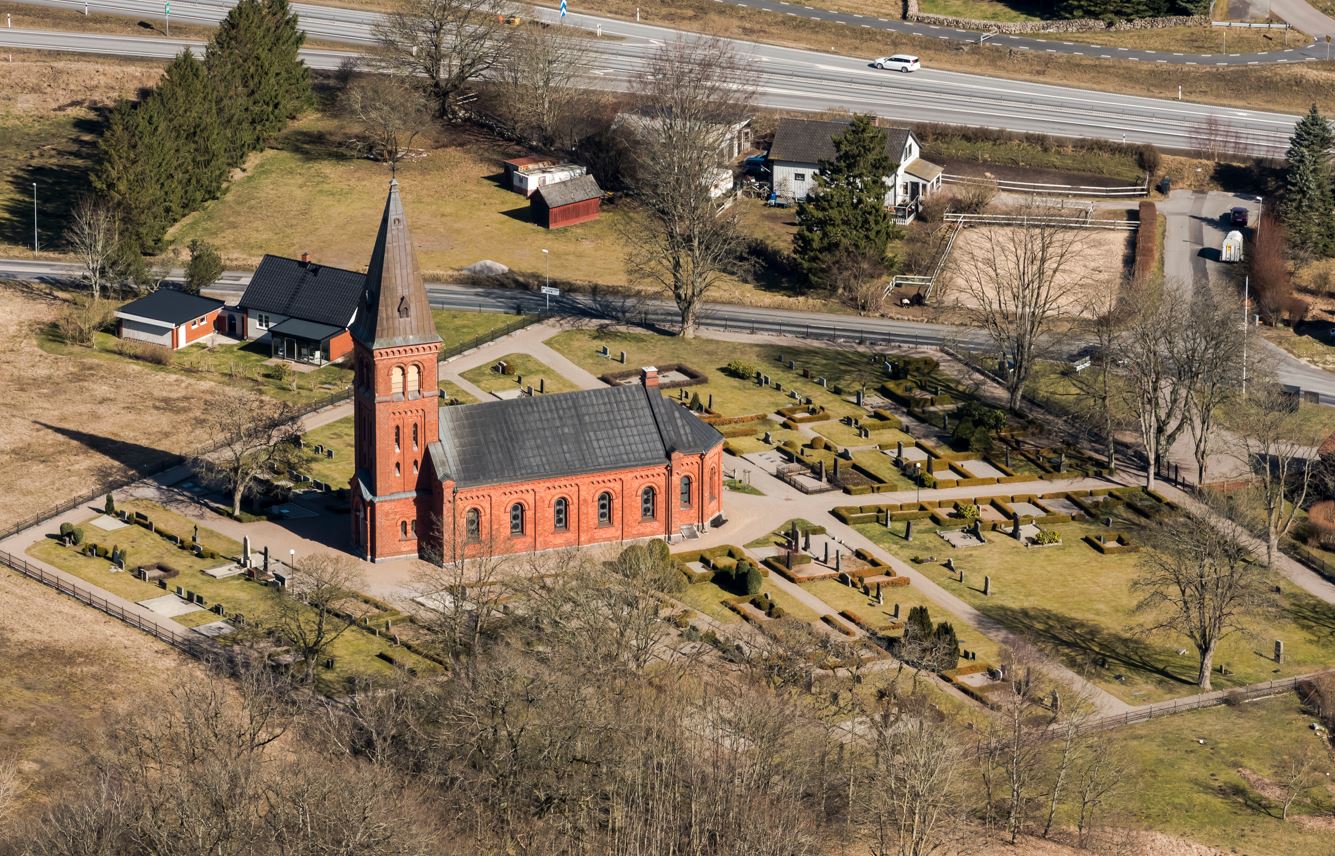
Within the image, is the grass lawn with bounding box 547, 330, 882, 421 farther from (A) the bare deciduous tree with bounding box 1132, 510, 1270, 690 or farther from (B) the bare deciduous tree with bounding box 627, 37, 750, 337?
(A) the bare deciduous tree with bounding box 1132, 510, 1270, 690

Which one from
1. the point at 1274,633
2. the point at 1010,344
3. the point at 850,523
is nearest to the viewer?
the point at 1274,633

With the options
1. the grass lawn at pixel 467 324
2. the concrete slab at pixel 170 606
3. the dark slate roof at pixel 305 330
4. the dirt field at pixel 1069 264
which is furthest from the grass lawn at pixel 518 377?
the concrete slab at pixel 170 606

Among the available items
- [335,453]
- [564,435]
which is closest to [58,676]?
[564,435]

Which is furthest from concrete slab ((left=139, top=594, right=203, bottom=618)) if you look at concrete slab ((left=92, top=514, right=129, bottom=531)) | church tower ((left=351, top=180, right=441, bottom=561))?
church tower ((left=351, top=180, right=441, bottom=561))

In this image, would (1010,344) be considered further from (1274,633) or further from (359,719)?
(359,719)

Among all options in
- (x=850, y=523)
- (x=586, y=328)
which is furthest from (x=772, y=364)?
(x=850, y=523)

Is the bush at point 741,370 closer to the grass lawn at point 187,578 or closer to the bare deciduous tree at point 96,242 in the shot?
the grass lawn at point 187,578

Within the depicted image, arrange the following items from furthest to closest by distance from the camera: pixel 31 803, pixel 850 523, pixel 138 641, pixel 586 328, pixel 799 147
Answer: pixel 799 147, pixel 586 328, pixel 850 523, pixel 138 641, pixel 31 803
